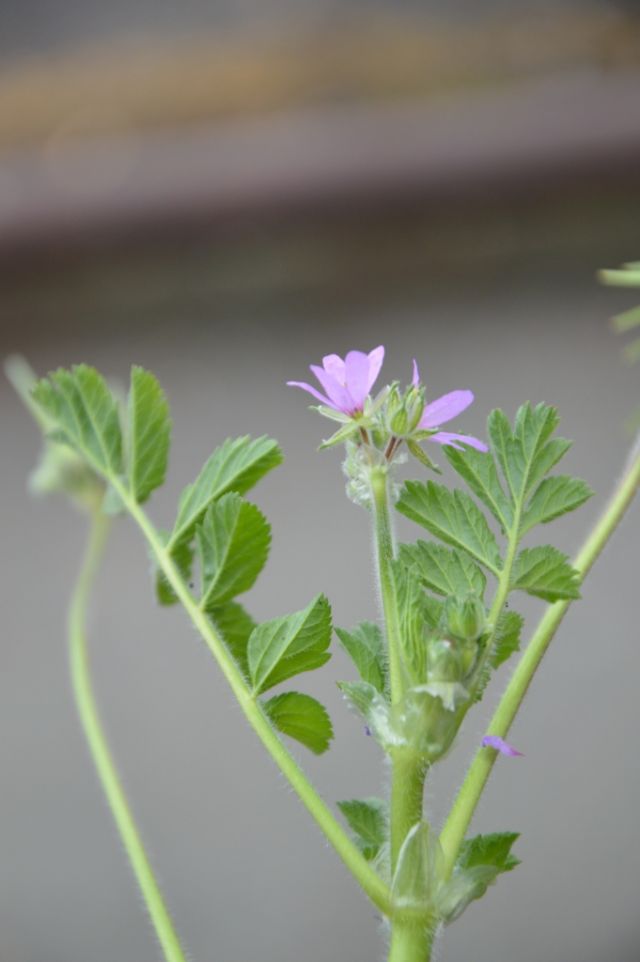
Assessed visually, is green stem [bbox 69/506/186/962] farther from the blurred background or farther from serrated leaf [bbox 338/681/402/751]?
the blurred background

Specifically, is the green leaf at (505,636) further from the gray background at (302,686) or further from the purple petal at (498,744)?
the gray background at (302,686)

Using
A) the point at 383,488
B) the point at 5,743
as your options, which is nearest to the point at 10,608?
the point at 5,743

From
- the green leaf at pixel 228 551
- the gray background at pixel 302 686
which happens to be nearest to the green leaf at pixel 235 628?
the green leaf at pixel 228 551

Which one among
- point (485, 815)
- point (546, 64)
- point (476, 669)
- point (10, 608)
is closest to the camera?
point (476, 669)

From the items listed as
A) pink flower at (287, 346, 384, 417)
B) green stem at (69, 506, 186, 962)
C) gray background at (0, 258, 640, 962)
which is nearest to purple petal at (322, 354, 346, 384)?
pink flower at (287, 346, 384, 417)

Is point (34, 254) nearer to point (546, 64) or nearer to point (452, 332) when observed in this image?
point (452, 332)
